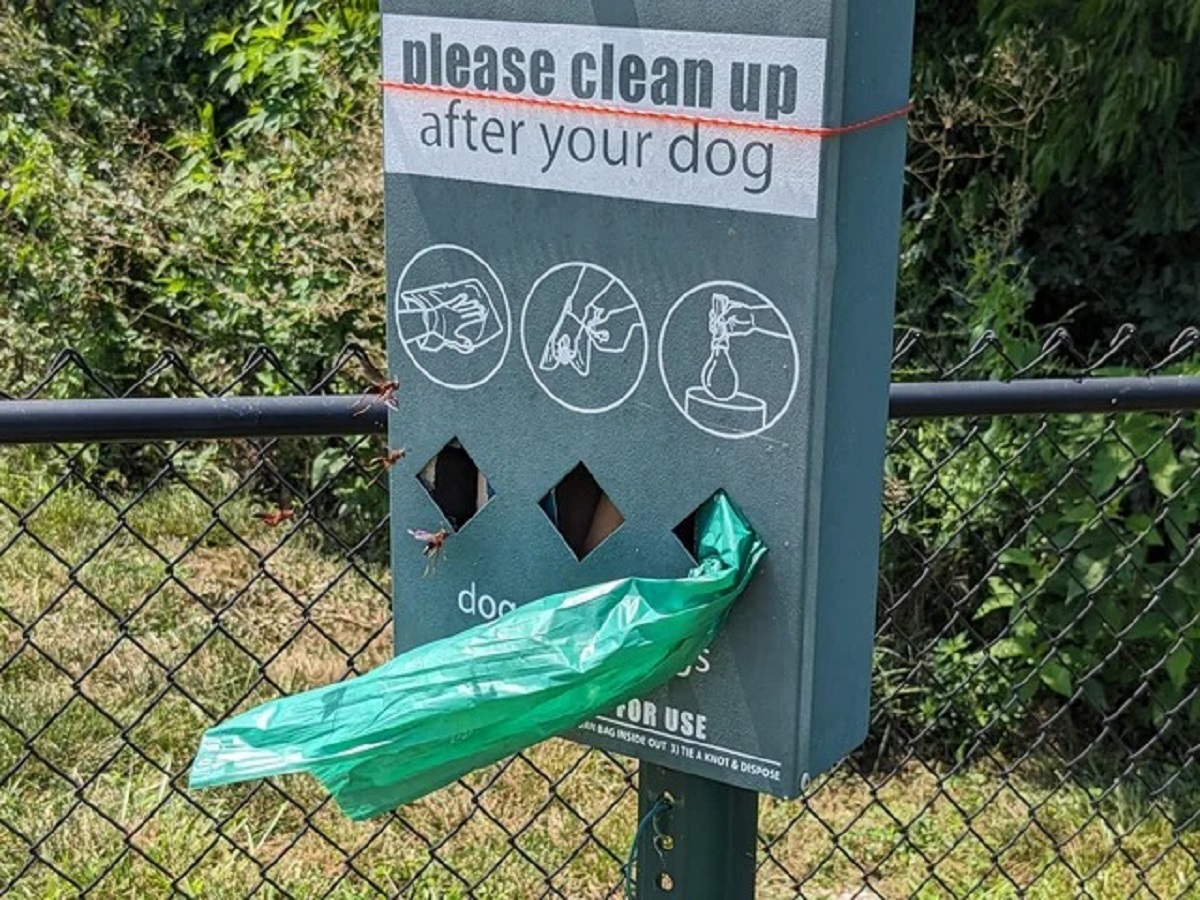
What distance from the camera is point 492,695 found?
1.47 meters

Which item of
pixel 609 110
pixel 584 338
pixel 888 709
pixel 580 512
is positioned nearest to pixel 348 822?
pixel 888 709

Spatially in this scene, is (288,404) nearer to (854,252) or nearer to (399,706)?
(399,706)

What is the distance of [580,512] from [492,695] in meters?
0.21

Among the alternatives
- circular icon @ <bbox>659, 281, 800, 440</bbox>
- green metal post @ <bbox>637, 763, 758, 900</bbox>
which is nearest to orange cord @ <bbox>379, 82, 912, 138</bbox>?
circular icon @ <bbox>659, 281, 800, 440</bbox>

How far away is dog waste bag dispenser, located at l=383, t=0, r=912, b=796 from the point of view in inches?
54.0

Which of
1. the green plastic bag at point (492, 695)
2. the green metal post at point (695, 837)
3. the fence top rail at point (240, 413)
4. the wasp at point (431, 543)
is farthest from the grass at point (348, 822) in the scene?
the green plastic bag at point (492, 695)

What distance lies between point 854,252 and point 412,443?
0.49 metres

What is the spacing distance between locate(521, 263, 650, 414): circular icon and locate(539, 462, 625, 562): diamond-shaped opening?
0.28ft

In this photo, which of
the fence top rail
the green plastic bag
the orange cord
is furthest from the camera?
the fence top rail

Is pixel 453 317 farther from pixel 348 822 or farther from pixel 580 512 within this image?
pixel 348 822

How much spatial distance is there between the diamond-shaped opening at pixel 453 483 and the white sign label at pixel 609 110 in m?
0.28

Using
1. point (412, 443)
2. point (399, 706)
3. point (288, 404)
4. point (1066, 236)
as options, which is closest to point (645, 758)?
point (399, 706)

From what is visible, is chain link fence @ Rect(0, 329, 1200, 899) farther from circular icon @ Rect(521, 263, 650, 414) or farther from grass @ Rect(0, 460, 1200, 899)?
circular icon @ Rect(521, 263, 650, 414)

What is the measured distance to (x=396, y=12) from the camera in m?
1.56
